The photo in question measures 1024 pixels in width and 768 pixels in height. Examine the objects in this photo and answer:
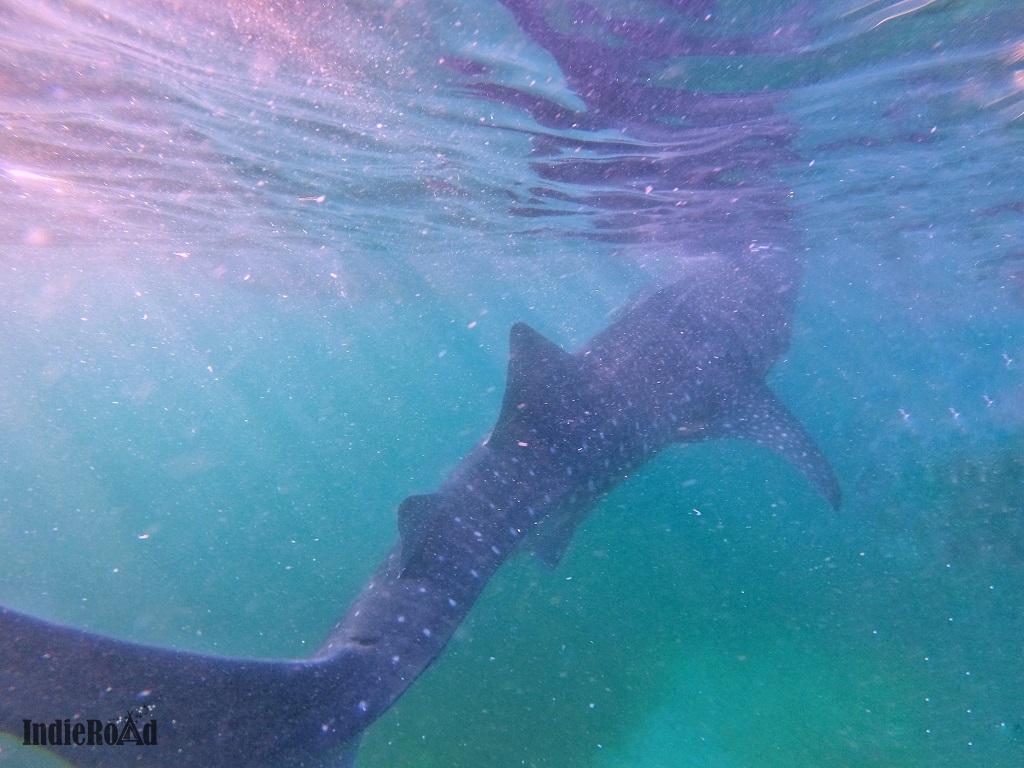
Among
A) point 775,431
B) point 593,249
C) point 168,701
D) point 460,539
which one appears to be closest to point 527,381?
point 460,539

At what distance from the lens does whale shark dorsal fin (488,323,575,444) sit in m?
6.18

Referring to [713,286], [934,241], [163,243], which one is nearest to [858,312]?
[934,241]

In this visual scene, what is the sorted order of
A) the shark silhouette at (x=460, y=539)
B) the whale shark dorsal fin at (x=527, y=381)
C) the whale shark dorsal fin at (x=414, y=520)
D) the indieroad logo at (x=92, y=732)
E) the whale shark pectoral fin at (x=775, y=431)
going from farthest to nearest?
the whale shark pectoral fin at (x=775, y=431) < the whale shark dorsal fin at (x=527, y=381) < the whale shark dorsal fin at (x=414, y=520) < the shark silhouette at (x=460, y=539) < the indieroad logo at (x=92, y=732)

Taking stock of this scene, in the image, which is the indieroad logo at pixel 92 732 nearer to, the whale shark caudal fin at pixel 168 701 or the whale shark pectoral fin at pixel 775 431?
the whale shark caudal fin at pixel 168 701

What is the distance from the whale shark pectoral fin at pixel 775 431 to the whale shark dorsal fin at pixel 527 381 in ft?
11.9

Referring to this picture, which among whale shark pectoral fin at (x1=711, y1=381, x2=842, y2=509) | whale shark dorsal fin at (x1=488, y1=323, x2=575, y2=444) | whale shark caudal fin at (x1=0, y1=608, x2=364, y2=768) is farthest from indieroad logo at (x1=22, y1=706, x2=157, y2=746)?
whale shark pectoral fin at (x1=711, y1=381, x2=842, y2=509)

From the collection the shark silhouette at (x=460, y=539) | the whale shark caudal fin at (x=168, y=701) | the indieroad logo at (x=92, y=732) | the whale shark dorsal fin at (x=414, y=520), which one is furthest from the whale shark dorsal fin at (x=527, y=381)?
the indieroad logo at (x=92, y=732)

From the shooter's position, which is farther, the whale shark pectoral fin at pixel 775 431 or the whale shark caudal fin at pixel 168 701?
the whale shark pectoral fin at pixel 775 431

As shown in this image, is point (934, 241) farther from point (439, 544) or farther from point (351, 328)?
point (351, 328)

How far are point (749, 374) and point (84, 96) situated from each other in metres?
12.3

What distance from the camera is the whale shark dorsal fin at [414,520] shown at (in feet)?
16.2

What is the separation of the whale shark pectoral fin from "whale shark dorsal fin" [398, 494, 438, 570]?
5.30 meters

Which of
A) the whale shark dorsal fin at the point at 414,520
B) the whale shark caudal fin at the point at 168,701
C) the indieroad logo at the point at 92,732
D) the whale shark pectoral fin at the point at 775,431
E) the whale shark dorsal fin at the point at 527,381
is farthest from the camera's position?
the whale shark pectoral fin at the point at 775,431

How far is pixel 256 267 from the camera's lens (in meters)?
27.6
